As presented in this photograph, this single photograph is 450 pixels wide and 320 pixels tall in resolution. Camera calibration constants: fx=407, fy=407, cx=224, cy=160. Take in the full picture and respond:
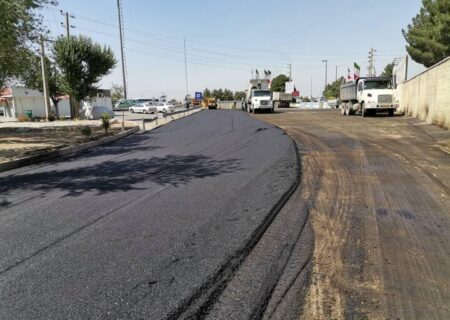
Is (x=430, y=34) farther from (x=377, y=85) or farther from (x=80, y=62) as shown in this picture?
(x=80, y=62)

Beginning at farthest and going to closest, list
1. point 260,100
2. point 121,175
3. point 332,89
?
point 332,89 → point 260,100 → point 121,175

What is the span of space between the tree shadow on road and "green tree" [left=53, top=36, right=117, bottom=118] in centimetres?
2652

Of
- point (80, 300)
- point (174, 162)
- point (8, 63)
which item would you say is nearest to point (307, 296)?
point (80, 300)

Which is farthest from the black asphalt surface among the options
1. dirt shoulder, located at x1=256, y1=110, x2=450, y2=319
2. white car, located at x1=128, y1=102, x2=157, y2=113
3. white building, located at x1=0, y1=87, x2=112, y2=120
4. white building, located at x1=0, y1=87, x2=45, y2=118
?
white car, located at x1=128, y1=102, x2=157, y2=113

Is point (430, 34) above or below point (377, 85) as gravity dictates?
above

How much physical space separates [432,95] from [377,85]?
876 cm

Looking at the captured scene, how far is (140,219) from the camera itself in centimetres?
591

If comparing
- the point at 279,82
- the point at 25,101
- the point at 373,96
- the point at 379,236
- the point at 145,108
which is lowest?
the point at 379,236

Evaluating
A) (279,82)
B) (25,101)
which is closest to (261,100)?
(25,101)

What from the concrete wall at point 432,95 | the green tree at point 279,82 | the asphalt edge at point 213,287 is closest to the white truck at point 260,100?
the concrete wall at point 432,95

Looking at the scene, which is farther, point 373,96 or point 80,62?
point 80,62

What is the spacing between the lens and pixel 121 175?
9.40 meters

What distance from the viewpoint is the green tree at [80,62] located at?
34.8m

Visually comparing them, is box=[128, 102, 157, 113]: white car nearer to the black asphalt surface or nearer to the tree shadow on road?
the tree shadow on road
